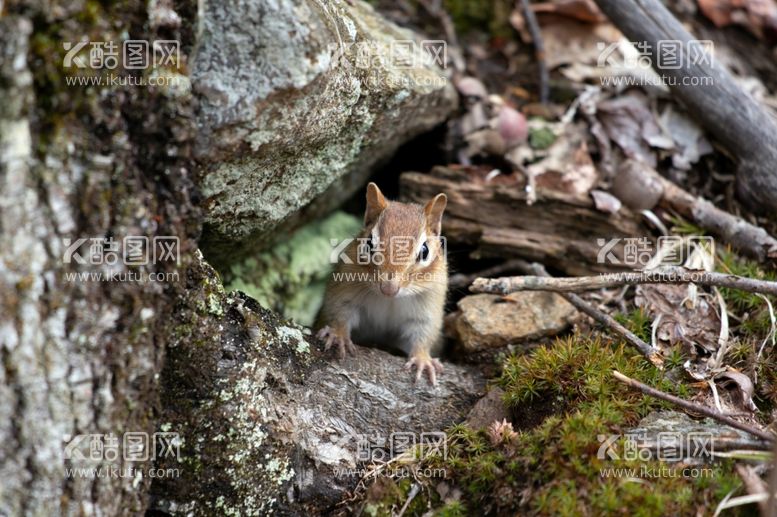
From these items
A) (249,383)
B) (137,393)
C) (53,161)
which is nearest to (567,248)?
(249,383)

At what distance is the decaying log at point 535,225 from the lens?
5.42 m

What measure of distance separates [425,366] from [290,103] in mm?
1981

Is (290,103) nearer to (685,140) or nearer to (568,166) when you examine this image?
(568,166)

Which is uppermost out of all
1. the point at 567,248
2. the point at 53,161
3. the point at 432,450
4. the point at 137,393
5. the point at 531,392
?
the point at 53,161

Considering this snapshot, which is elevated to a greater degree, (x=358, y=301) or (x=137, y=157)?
(x=137, y=157)

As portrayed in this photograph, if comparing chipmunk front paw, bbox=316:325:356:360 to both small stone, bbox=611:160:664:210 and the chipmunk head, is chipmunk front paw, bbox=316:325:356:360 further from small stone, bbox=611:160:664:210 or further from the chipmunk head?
small stone, bbox=611:160:664:210

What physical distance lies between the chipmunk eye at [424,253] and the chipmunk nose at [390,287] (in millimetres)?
342

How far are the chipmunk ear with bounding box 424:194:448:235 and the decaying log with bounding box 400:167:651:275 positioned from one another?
0.50 meters

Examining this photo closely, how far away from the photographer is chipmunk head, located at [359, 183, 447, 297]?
4598mm

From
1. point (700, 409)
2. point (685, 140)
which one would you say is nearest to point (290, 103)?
point (700, 409)

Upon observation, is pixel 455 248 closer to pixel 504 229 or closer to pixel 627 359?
pixel 504 229

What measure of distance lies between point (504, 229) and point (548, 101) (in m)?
1.76

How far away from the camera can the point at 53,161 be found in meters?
2.63

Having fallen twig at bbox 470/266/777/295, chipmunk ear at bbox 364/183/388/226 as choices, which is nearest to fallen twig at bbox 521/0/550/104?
chipmunk ear at bbox 364/183/388/226
